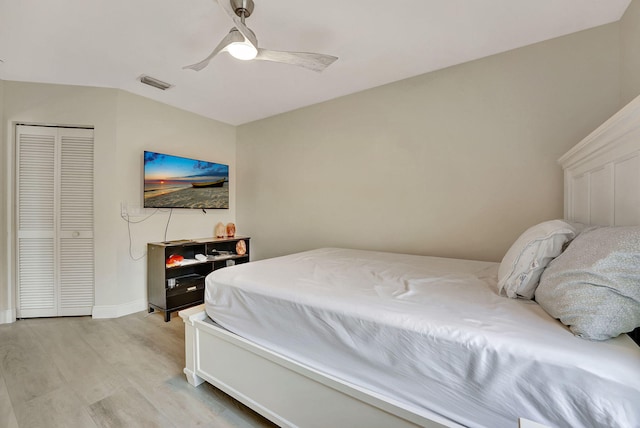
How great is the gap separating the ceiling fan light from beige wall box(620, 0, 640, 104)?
2.29 metres

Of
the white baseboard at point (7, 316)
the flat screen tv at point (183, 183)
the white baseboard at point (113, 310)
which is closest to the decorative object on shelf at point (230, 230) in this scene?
the flat screen tv at point (183, 183)

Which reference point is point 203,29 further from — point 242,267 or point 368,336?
point 368,336

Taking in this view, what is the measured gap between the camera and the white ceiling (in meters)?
1.69

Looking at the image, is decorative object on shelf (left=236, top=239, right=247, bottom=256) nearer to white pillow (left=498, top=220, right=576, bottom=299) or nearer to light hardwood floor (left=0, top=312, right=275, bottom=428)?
light hardwood floor (left=0, top=312, right=275, bottom=428)

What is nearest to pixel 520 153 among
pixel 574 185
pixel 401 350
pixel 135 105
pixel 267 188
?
pixel 574 185

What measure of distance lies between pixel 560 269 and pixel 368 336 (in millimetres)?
755

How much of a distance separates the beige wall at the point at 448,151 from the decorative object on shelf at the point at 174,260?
1195mm

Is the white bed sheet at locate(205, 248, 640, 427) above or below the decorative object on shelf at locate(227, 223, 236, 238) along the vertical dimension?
below

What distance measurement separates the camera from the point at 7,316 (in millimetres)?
2617

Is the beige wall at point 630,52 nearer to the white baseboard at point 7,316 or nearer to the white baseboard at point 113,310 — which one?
the white baseboard at point 113,310

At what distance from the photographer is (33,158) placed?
8.90ft

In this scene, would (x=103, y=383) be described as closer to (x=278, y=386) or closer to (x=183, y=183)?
(x=278, y=386)

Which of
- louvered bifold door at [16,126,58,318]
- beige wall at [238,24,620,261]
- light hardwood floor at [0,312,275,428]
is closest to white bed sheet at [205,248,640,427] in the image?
light hardwood floor at [0,312,275,428]

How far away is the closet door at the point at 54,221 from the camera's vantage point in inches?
106
